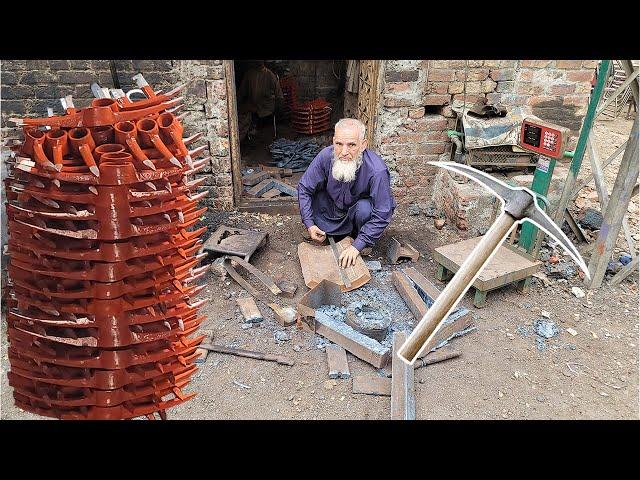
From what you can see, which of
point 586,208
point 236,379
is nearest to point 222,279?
point 236,379

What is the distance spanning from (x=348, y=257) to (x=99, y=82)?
3.08 m

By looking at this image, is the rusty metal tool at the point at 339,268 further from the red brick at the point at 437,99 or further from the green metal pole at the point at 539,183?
the red brick at the point at 437,99

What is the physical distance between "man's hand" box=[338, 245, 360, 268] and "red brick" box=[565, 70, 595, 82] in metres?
3.19

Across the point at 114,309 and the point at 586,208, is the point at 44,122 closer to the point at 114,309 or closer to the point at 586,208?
the point at 114,309

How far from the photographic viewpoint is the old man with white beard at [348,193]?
4688 mm

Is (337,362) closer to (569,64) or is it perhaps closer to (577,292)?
(577,292)

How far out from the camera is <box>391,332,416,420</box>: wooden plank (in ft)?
10.3

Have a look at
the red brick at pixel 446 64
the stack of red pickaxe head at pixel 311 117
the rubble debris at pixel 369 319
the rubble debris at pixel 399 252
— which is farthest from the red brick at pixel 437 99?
the stack of red pickaxe head at pixel 311 117

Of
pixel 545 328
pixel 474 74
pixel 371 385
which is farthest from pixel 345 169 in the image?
pixel 545 328

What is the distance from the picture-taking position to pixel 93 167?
1217mm

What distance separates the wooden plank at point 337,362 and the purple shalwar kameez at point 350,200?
1.27 meters

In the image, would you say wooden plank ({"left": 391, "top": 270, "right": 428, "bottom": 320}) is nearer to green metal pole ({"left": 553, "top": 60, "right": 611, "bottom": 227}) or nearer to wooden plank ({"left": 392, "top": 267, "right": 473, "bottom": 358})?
wooden plank ({"left": 392, "top": 267, "right": 473, "bottom": 358})

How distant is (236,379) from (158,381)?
7.07 feet

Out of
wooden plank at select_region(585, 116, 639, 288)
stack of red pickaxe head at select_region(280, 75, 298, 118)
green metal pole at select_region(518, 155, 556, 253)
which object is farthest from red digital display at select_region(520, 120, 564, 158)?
stack of red pickaxe head at select_region(280, 75, 298, 118)
